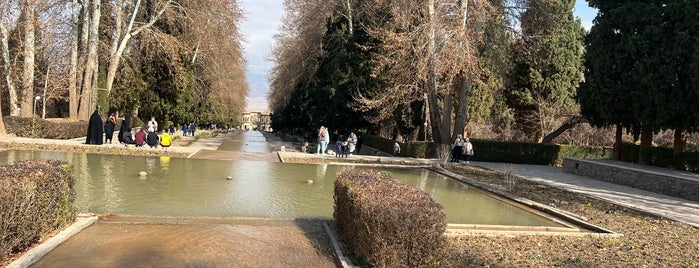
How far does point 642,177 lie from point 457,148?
7.65 m

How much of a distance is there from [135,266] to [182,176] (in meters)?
8.19

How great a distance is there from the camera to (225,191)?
10.7 m

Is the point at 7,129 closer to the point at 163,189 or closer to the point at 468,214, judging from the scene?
the point at 163,189

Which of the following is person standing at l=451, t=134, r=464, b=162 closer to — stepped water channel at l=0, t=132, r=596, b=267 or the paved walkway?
stepped water channel at l=0, t=132, r=596, b=267

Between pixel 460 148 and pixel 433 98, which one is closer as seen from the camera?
pixel 460 148

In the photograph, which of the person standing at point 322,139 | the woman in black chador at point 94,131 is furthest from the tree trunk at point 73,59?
the person standing at point 322,139

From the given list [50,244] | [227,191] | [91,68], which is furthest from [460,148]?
[91,68]

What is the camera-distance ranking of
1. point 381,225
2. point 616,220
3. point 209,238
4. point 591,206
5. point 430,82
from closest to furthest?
point 381,225, point 209,238, point 616,220, point 591,206, point 430,82

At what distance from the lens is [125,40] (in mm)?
26562

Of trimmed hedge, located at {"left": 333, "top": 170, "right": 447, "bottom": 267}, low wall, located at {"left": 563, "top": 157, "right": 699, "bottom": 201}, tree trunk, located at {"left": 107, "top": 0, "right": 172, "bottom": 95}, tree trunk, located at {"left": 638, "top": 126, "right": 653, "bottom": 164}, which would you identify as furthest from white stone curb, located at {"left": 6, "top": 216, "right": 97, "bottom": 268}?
tree trunk, located at {"left": 107, "top": 0, "right": 172, "bottom": 95}

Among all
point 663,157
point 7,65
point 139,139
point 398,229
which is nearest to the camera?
point 398,229

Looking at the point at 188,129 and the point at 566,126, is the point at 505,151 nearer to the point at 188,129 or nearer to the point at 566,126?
the point at 566,126

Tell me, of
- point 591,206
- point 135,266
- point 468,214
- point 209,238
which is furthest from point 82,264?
point 591,206

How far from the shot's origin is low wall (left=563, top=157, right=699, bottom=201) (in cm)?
1273
